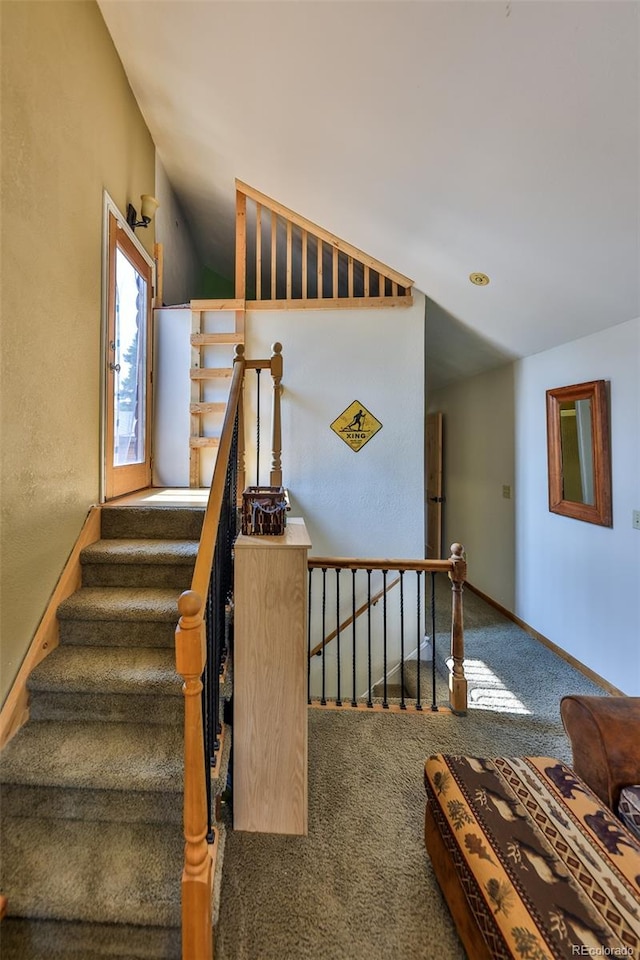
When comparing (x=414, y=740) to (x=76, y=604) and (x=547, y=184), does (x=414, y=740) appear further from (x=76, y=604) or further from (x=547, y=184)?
(x=547, y=184)

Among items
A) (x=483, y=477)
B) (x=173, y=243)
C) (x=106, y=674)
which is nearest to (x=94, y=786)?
(x=106, y=674)

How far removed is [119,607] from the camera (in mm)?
1851

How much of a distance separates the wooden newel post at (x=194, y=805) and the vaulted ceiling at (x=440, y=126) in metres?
2.40

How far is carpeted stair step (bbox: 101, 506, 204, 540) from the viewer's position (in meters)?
2.27

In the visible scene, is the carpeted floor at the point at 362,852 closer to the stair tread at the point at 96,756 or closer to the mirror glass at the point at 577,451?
the stair tread at the point at 96,756

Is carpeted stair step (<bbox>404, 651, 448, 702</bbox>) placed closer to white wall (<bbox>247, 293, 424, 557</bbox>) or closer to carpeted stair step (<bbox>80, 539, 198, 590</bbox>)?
white wall (<bbox>247, 293, 424, 557</bbox>)

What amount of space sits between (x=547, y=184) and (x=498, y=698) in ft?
9.89

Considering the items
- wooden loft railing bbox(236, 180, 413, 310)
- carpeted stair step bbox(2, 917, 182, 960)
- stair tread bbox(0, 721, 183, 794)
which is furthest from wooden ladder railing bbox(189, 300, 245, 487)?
carpeted stair step bbox(2, 917, 182, 960)

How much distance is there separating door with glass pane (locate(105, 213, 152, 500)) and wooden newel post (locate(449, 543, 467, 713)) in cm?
225

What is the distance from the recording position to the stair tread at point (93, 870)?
1231 mm

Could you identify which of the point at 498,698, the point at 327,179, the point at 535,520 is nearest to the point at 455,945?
the point at 498,698

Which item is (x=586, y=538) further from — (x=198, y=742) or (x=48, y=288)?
(x=48, y=288)

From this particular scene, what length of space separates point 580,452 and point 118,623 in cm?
325

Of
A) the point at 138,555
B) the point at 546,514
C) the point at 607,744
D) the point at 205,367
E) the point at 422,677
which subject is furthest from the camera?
the point at 205,367
